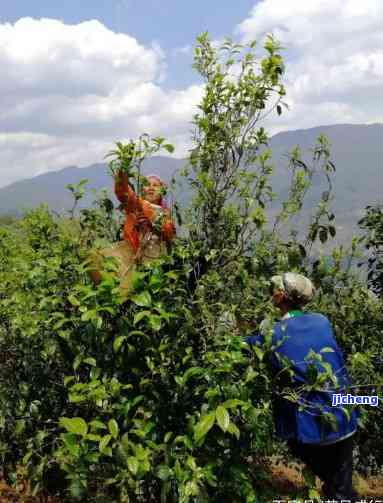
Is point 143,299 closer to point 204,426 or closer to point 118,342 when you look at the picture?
point 118,342

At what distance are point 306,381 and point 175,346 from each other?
974 millimetres

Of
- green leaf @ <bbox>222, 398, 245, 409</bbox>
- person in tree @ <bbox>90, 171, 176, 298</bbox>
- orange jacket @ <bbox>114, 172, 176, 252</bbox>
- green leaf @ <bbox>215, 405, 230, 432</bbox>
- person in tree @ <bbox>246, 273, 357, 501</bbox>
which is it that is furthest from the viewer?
orange jacket @ <bbox>114, 172, 176, 252</bbox>

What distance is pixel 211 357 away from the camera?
2969mm

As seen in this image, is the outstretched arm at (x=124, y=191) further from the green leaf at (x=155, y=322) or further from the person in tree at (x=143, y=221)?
the green leaf at (x=155, y=322)

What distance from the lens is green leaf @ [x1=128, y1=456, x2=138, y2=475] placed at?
2672mm

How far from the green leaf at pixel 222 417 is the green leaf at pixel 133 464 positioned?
19.7 inches

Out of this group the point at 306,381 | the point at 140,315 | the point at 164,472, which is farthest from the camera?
the point at 306,381

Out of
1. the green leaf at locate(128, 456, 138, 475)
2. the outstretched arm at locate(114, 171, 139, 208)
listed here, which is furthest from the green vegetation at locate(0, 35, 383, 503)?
the outstretched arm at locate(114, 171, 139, 208)

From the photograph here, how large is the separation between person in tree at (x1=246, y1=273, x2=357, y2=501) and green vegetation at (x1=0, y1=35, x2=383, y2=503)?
173 millimetres

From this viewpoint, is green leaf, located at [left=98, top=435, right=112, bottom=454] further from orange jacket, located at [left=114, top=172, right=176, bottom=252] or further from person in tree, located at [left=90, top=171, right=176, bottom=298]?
orange jacket, located at [left=114, top=172, right=176, bottom=252]

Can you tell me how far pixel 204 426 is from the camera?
268cm

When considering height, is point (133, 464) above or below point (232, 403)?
below

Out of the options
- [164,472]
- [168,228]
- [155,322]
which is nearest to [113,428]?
[164,472]

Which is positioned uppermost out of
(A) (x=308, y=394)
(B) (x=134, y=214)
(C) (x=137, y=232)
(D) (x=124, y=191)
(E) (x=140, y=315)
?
(D) (x=124, y=191)
